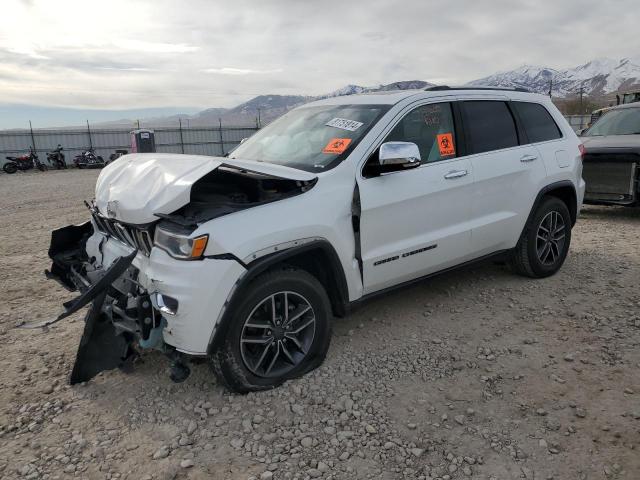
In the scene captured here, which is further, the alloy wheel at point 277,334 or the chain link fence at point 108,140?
the chain link fence at point 108,140

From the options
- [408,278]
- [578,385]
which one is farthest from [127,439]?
[578,385]

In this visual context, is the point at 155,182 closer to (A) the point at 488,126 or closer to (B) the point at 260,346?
(B) the point at 260,346

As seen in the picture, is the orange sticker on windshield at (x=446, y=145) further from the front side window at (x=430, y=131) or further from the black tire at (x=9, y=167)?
the black tire at (x=9, y=167)

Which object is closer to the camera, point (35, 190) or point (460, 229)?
point (460, 229)

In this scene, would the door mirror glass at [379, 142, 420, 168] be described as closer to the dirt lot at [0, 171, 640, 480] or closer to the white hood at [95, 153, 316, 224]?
the white hood at [95, 153, 316, 224]

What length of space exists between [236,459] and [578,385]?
86.1 inches

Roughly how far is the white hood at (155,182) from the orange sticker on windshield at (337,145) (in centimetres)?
36

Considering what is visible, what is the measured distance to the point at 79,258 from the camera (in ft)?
13.2

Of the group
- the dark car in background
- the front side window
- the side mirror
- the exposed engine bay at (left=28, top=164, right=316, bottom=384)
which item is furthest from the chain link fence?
the side mirror

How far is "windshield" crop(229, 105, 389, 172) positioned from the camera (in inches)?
143

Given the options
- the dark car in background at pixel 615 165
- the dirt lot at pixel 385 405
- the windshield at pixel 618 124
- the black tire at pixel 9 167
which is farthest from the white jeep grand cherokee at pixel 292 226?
the black tire at pixel 9 167

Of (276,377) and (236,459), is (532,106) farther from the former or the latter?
(236,459)

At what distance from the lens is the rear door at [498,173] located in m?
4.32

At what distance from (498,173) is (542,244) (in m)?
1.12
